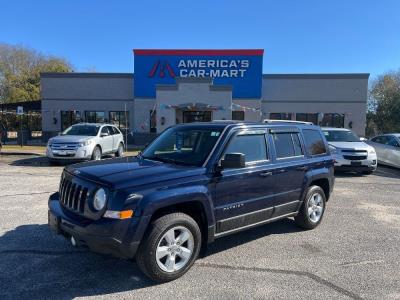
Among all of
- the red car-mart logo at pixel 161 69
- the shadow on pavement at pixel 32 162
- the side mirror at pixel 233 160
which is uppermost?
the red car-mart logo at pixel 161 69

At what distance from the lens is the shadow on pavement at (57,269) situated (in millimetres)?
3684

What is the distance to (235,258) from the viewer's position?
4.62 metres

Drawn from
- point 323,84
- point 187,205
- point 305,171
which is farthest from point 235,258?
point 323,84

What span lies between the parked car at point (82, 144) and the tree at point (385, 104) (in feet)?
135

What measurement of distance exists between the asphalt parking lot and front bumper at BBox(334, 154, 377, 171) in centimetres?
557

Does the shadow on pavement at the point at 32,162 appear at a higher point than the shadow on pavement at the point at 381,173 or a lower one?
higher

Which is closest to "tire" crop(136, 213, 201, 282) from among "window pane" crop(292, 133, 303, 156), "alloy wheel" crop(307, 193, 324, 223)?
"window pane" crop(292, 133, 303, 156)

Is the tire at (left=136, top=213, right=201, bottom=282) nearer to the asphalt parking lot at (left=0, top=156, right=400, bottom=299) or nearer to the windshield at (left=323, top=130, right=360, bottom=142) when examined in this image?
the asphalt parking lot at (left=0, top=156, right=400, bottom=299)

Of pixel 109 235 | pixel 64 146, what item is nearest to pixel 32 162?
pixel 64 146

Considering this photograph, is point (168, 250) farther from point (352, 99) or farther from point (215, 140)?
point (352, 99)

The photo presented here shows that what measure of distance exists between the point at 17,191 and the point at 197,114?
64.2 feet

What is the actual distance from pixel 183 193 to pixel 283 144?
84.8 inches

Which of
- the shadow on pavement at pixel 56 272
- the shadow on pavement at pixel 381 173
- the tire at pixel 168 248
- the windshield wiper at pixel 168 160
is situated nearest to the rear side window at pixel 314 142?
the windshield wiper at pixel 168 160

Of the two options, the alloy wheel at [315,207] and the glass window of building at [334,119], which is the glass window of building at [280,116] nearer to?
the glass window of building at [334,119]
